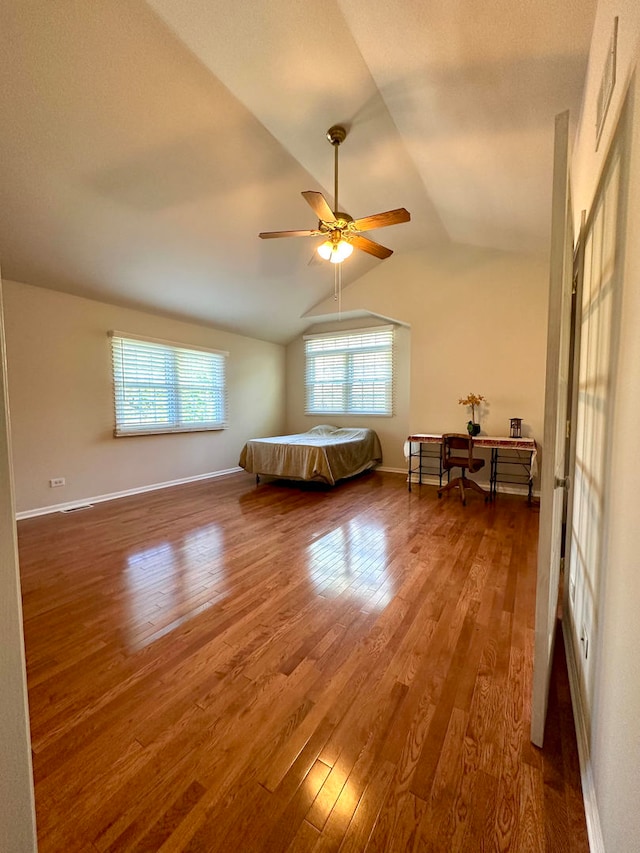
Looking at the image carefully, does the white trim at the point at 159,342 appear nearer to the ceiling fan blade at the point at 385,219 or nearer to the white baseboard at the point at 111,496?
the white baseboard at the point at 111,496

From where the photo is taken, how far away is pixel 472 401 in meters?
4.80

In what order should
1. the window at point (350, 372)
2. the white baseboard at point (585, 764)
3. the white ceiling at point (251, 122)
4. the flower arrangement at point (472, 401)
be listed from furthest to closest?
1. the window at point (350, 372)
2. the flower arrangement at point (472, 401)
3. the white ceiling at point (251, 122)
4. the white baseboard at point (585, 764)

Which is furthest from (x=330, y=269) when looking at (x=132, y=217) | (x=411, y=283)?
(x=132, y=217)

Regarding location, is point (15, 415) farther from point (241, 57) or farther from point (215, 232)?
point (241, 57)

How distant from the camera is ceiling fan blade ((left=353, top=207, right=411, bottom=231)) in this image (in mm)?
2595

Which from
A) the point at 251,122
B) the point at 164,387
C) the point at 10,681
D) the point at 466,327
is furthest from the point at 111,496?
the point at 466,327

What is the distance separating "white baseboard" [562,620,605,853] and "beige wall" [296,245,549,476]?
3498 mm

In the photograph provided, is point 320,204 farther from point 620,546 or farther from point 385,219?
point 620,546

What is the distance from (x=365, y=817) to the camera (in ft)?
3.47

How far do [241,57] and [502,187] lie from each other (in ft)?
6.76

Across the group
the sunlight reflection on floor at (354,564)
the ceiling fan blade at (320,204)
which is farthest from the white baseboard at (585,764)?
the ceiling fan blade at (320,204)

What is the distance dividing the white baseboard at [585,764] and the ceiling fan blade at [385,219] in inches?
110

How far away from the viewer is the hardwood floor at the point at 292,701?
1.05 meters

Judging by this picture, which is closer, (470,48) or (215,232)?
(470,48)
